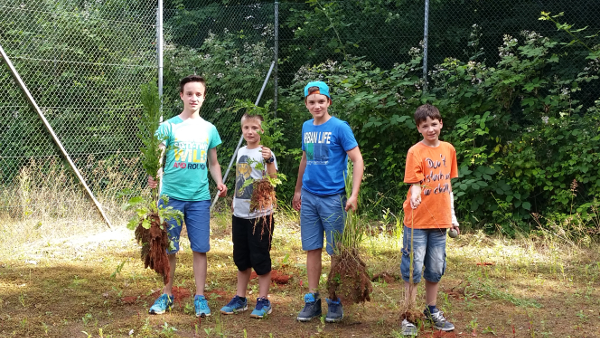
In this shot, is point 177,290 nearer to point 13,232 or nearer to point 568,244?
point 13,232

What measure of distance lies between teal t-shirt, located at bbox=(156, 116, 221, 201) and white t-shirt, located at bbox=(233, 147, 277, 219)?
0.26m

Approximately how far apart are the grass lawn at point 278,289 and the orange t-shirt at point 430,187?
761 millimetres

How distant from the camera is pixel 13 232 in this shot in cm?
633

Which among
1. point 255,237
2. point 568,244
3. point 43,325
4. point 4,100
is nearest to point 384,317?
point 255,237

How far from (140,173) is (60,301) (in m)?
3.08

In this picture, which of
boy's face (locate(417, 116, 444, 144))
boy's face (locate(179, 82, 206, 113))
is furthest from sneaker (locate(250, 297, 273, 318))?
boy's face (locate(417, 116, 444, 144))

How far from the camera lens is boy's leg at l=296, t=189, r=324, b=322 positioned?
397cm

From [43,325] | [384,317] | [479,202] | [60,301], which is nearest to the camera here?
[43,325]

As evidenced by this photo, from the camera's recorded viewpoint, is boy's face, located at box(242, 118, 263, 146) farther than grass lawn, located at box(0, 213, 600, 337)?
Yes

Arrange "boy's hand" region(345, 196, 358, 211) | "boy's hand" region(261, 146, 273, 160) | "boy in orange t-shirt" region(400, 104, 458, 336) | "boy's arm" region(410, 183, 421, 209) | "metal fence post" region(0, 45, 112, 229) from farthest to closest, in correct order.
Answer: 1. "metal fence post" region(0, 45, 112, 229)
2. "boy's hand" region(261, 146, 273, 160)
3. "boy's hand" region(345, 196, 358, 211)
4. "boy in orange t-shirt" region(400, 104, 458, 336)
5. "boy's arm" region(410, 183, 421, 209)

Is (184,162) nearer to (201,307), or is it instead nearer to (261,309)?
(201,307)

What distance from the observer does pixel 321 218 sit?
398 centimetres

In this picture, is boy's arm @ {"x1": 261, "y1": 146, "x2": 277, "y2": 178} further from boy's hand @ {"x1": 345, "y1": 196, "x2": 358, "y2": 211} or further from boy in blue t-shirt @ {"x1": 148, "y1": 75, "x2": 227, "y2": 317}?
boy's hand @ {"x1": 345, "y1": 196, "x2": 358, "y2": 211}

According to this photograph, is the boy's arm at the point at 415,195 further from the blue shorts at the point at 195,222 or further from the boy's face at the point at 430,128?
the blue shorts at the point at 195,222
